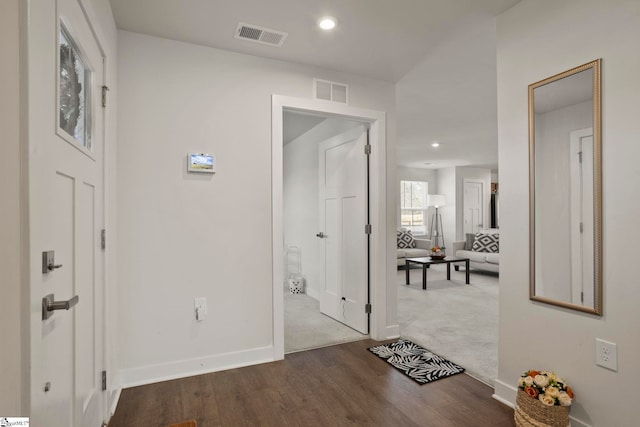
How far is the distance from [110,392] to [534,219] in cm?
278

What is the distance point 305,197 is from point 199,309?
291 cm

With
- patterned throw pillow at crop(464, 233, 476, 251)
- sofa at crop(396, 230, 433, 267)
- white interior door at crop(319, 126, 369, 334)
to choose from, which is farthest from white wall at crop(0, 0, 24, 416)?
patterned throw pillow at crop(464, 233, 476, 251)

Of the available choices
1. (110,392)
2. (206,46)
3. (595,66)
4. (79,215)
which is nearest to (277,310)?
(110,392)

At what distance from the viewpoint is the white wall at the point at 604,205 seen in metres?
1.63

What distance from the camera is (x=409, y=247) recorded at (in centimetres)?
812

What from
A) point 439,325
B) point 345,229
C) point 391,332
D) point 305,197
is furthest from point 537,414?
point 305,197

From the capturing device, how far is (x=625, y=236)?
1651 mm

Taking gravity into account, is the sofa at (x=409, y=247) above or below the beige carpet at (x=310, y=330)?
above

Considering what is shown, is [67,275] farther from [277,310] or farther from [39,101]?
[277,310]

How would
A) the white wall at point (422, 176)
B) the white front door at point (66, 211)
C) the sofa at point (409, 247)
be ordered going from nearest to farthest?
the white front door at point (66, 211) → the sofa at point (409, 247) → the white wall at point (422, 176)

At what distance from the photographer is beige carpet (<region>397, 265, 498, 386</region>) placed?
9.46ft

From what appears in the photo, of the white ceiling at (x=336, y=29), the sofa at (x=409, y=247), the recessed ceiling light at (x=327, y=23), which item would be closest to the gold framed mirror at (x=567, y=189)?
the white ceiling at (x=336, y=29)

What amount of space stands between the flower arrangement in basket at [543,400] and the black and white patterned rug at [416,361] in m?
0.70

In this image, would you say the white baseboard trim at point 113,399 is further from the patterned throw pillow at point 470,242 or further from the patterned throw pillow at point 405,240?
the patterned throw pillow at point 470,242
